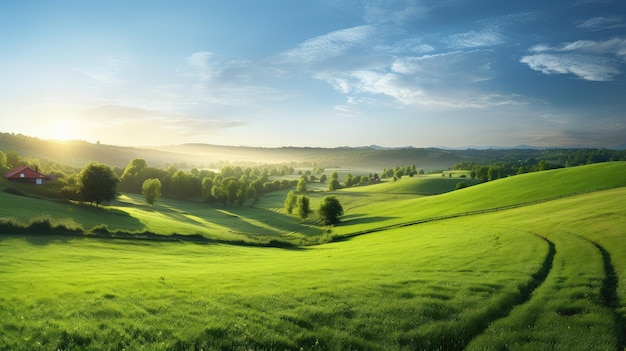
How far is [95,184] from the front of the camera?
258ft

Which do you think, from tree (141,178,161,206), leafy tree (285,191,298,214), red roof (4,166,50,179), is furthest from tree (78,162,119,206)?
leafy tree (285,191,298,214)

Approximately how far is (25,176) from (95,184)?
107 feet

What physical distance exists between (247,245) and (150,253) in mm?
18801

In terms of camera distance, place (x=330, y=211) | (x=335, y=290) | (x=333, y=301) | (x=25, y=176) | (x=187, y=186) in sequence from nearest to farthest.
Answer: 1. (x=333, y=301)
2. (x=335, y=290)
3. (x=330, y=211)
4. (x=25, y=176)
5. (x=187, y=186)

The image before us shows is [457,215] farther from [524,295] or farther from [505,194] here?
[524,295]

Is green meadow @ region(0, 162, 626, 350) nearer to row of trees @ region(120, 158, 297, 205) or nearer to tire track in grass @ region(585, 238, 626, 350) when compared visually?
tire track in grass @ region(585, 238, 626, 350)

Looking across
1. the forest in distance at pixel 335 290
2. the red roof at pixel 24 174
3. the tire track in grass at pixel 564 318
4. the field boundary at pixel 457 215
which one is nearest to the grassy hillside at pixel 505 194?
the field boundary at pixel 457 215

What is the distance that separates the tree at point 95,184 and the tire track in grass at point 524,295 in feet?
272

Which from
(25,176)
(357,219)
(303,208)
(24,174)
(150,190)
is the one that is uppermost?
(24,174)

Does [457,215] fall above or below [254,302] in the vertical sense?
below

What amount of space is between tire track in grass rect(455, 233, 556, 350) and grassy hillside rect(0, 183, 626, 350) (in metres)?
0.10

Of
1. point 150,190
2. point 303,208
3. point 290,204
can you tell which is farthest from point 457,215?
point 150,190

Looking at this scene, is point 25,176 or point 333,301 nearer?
point 333,301

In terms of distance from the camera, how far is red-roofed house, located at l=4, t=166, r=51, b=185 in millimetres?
93312
